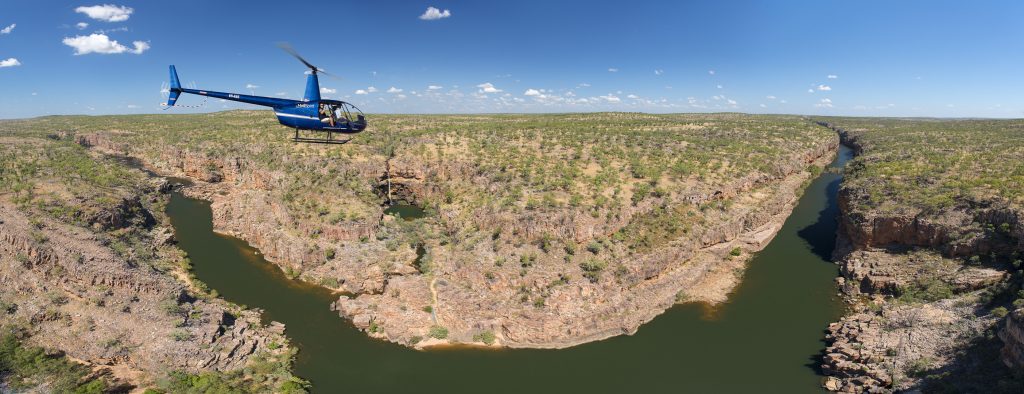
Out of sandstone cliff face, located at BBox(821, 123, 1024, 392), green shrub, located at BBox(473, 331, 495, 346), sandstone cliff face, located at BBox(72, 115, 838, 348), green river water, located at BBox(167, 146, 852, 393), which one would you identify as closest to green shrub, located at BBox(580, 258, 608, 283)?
sandstone cliff face, located at BBox(72, 115, 838, 348)

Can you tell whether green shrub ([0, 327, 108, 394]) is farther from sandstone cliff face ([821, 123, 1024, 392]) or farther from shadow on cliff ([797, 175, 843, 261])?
shadow on cliff ([797, 175, 843, 261])

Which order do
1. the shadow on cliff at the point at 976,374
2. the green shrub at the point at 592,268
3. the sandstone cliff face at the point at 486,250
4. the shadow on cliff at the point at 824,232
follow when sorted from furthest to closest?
the shadow on cliff at the point at 824,232 < the green shrub at the point at 592,268 < the sandstone cliff face at the point at 486,250 < the shadow on cliff at the point at 976,374

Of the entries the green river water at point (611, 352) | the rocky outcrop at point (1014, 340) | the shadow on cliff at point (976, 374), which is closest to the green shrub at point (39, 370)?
the green river water at point (611, 352)

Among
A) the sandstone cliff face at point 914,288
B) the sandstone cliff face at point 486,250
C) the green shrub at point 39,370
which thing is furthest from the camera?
the sandstone cliff face at point 486,250

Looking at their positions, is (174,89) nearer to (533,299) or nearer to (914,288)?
(533,299)

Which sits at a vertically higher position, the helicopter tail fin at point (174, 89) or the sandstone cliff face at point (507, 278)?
the helicopter tail fin at point (174, 89)

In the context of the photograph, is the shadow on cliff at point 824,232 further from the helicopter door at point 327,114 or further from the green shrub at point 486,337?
the helicopter door at point 327,114
